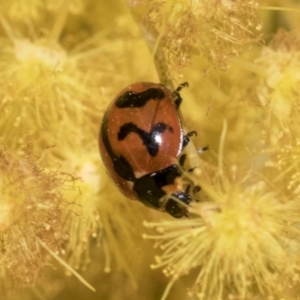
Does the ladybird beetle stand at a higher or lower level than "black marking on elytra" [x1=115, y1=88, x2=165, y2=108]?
lower

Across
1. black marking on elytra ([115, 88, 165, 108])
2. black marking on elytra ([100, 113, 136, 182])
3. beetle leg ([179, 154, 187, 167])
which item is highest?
black marking on elytra ([115, 88, 165, 108])

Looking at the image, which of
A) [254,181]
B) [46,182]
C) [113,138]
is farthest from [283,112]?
[46,182]

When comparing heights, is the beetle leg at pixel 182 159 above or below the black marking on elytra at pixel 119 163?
below

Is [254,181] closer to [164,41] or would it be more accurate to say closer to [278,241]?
[278,241]

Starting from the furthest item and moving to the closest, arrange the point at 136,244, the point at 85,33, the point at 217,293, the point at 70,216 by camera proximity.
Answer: the point at 85,33
the point at 136,244
the point at 70,216
the point at 217,293

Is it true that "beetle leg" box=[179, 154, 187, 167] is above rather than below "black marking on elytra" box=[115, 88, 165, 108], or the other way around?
below

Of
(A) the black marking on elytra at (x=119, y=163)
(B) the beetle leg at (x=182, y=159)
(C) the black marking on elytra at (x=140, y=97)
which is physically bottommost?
(B) the beetle leg at (x=182, y=159)
